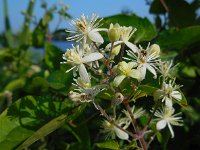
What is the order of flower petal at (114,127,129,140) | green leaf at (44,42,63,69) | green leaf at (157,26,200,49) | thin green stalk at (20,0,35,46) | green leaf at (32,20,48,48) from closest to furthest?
flower petal at (114,127,129,140), green leaf at (157,26,200,49), green leaf at (44,42,63,69), green leaf at (32,20,48,48), thin green stalk at (20,0,35,46)

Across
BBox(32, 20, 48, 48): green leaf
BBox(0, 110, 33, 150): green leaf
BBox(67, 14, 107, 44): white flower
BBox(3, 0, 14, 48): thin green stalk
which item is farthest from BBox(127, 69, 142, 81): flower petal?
→ BBox(3, 0, 14, 48): thin green stalk

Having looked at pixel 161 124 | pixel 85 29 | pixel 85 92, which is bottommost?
pixel 161 124

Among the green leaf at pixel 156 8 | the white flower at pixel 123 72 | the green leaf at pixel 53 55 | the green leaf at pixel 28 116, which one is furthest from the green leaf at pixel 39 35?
the white flower at pixel 123 72

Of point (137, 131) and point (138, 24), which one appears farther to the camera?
point (138, 24)

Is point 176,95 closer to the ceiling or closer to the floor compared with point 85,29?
closer to the floor

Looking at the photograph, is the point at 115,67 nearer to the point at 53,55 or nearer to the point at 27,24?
the point at 53,55

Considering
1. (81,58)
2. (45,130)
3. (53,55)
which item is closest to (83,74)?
(81,58)

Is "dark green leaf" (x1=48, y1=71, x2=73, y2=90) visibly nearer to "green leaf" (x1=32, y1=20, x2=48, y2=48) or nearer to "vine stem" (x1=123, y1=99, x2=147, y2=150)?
"vine stem" (x1=123, y1=99, x2=147, y2=150)

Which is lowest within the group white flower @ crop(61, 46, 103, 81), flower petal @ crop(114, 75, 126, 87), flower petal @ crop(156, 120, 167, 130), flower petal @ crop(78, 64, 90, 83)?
flower petal @ crop(156, 120, 167, 130)
